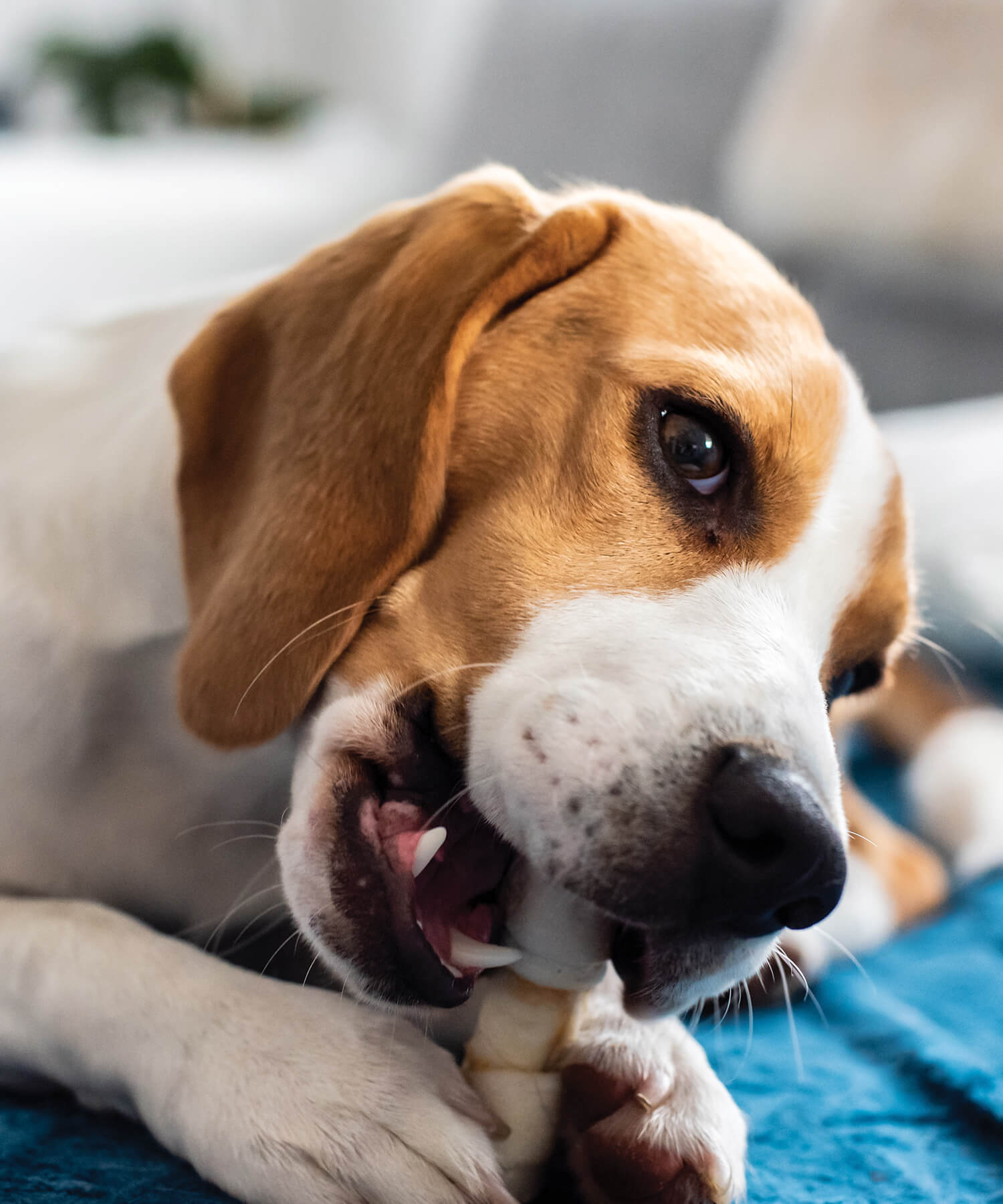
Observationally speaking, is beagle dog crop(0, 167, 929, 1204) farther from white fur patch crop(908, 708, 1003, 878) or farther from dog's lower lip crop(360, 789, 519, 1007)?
white fur patch crop(908, 708, 1003, 878)

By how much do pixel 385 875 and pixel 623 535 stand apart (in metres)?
0.41

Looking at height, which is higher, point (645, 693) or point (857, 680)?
point (645, 693)

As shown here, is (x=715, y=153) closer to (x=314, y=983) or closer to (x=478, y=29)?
(x=478, y=29)

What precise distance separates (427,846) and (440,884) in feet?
0.28

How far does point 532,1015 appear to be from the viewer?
1093 mm

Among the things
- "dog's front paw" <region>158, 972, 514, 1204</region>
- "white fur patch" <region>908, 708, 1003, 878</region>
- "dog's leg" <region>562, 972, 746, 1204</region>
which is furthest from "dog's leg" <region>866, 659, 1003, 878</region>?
"dog's front paw" <region>158, 972, 514, 1204</region>

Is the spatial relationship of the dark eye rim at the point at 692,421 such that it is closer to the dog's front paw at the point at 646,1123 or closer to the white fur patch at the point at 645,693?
the white fur patch at the point at 645,693

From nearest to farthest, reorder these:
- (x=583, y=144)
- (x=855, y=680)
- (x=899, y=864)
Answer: (x=855, y=680), (x=899, y=864), (x=583, y=144)

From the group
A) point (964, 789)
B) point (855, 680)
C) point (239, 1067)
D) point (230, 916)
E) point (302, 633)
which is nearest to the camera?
point (239, 1067)

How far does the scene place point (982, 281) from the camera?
2.79 m

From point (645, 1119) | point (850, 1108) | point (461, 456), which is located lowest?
point (850, 1108)

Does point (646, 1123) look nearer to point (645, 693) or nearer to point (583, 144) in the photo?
point (645, 693)

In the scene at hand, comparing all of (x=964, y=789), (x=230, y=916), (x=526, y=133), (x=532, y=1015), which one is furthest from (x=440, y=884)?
(x=526, y=133)

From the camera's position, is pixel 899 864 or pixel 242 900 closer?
pixel 242 900
